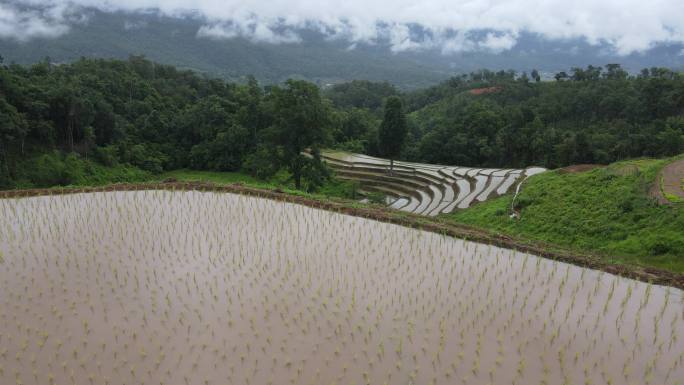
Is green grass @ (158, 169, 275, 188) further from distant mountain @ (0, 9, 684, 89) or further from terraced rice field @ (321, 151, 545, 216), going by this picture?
distant mountain @ (0, 9, 684, 89)

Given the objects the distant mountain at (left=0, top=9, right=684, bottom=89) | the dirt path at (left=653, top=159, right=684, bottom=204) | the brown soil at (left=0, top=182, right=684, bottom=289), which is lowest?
the brown soil at (left=0, top=182, right=684, bottom=289)

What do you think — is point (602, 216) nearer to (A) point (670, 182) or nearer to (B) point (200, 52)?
(A) point (670, 182)

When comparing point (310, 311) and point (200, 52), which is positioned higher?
point (200, 52)

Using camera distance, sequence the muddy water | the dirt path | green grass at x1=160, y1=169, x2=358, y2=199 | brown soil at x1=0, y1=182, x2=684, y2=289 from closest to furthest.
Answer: the muddy water → brown soil at x1=0, y1=182, x2=684, y2=289 → the dirt path → green grass at x1=160, y1=169, x2=358, y2=199

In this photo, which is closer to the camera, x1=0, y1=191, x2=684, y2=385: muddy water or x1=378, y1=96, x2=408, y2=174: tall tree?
x1=0, y1=191, x2=684, y2=385: muddy water

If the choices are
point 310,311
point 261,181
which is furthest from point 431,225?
point 261,181

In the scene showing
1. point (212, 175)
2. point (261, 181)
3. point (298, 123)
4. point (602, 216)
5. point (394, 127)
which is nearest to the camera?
point (602, 216)

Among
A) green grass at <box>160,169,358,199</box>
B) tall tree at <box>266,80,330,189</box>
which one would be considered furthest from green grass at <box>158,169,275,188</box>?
tall tree at <box>266,80,330,189</box>

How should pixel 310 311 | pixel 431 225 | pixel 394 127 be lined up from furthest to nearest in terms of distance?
pixel 394 127 < pixel 431 225 < pixel 310 311
